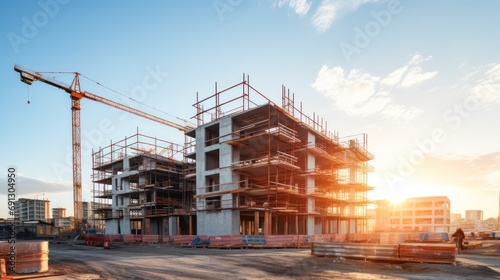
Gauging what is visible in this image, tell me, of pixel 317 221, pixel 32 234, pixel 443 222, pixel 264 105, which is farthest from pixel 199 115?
pixel 443 222

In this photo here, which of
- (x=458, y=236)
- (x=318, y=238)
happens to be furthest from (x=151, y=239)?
(x=458, y=236)

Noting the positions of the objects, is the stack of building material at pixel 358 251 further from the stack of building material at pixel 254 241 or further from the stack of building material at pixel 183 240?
the stack of building material at pixel 183 240

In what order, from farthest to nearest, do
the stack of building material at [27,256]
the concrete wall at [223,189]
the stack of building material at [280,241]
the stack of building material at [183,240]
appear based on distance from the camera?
the concrete wall at [223,189], the stack of building material at [183,240], the stack of building material at [280,241], the stack of building material at [27,256]

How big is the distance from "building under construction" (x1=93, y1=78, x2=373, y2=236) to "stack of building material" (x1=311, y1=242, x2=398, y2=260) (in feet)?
33.9

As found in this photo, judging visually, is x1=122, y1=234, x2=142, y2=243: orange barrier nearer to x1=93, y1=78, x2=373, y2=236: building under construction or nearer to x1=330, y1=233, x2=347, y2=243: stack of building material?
x1=93, y1=78, x2=373, y2=236: building under construction

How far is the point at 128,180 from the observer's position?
1843 inches

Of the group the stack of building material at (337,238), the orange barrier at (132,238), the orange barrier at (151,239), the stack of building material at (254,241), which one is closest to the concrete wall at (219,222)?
the stack of building material at (254,241)

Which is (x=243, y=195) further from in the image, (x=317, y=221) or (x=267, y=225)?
(x=317, y=221)

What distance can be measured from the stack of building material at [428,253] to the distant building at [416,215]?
75925 mm

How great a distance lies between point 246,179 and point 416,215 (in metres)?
70.6

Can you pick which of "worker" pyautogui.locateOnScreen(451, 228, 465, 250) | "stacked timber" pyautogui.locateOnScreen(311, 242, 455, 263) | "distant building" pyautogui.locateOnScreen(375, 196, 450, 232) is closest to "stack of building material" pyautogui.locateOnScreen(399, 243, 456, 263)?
"stacked timber" pyautogui.locateOnScreen(311, 242, 455, 263)

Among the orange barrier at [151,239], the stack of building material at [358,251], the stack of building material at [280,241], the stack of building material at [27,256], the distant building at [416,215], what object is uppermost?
the stack of building material at [27,256]

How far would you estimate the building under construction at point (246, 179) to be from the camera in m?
28.5

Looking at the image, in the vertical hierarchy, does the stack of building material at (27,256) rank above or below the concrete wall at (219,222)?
above
